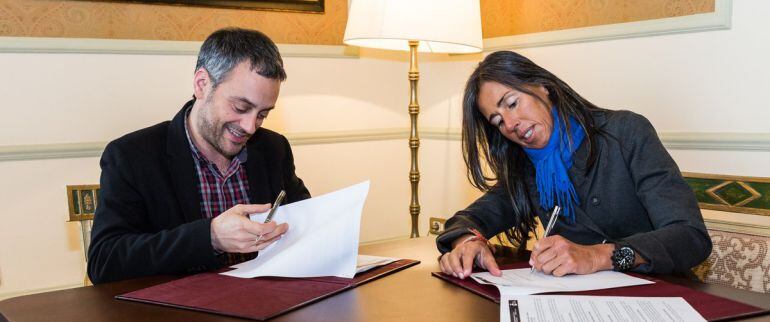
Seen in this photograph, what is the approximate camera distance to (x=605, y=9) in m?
2.87

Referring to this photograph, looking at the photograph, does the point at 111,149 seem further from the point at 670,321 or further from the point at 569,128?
the point at 670,321

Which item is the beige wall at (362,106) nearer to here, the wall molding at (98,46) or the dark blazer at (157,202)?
the wall molding at (98,46)

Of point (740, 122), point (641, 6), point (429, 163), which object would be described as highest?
point (641, 6)

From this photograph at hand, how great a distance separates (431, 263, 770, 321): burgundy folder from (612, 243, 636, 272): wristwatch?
0.02 metres

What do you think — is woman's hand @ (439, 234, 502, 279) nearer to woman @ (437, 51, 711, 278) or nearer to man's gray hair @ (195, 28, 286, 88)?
woman @ (437, 51, 711, 278)

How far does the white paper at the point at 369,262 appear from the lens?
167cm

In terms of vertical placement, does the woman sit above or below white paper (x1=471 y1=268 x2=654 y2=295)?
above

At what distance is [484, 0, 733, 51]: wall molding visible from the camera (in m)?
2.47

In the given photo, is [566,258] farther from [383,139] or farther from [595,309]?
[383,139]

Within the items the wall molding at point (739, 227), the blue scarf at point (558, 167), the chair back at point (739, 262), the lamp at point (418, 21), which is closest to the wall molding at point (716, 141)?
the wall molding at point (739, 227)

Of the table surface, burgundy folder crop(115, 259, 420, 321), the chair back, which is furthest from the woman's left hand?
the chair back

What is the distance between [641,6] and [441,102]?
A: 48.4 inches

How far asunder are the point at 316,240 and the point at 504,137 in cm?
83

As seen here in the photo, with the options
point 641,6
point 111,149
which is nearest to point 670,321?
point 111,149
